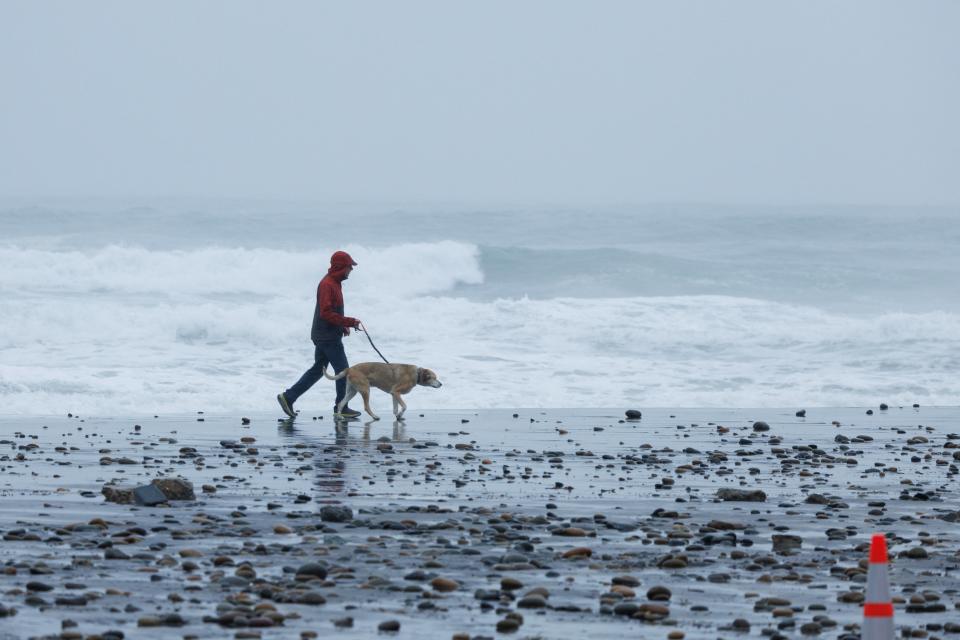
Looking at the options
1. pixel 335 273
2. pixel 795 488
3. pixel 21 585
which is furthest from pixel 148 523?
pixel 335 273

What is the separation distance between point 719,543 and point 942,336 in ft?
67.5

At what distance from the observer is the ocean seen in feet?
68.3

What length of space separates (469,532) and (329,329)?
784cm

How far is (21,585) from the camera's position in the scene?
23.6 feet

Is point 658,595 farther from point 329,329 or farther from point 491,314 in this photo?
point 491,314

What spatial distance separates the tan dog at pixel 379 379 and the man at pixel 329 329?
144mm

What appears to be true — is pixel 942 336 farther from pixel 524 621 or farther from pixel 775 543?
pixel 524 621

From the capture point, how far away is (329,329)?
54.6ft

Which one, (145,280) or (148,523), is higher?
(145,280)

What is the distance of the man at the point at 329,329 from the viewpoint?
16453 millimetres

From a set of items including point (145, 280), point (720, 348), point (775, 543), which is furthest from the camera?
point (145, 280)

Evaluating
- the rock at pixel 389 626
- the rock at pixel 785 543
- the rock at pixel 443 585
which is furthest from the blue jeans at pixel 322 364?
the rock at pixel 389 626

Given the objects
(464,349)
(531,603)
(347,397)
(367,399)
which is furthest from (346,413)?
(531,603)

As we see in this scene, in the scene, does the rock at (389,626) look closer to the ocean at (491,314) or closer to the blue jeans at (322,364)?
the blue jeans at (322,364)
